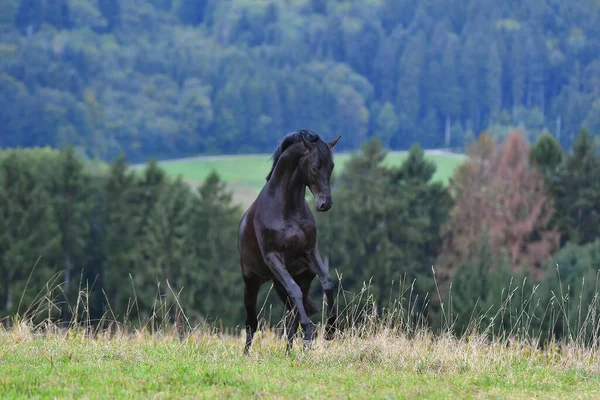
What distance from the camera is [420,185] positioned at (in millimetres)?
75375

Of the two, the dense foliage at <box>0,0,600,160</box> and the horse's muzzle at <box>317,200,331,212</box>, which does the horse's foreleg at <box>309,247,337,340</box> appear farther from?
the dense foliage at <box>0,0,600,160</box>

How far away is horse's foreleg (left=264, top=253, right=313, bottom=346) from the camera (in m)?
9.80

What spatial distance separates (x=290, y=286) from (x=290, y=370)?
1313 millimetres

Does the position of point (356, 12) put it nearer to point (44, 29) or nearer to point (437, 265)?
point (44, 29)

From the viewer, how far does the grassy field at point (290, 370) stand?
7746mm

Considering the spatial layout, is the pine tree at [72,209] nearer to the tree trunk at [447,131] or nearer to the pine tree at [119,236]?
the pine tree at [119,236]

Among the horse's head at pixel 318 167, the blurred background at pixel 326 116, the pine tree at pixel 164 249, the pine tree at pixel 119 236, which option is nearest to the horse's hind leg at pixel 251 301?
the horse's head at pixel 318 167

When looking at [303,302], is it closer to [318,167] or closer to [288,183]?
[288,183]

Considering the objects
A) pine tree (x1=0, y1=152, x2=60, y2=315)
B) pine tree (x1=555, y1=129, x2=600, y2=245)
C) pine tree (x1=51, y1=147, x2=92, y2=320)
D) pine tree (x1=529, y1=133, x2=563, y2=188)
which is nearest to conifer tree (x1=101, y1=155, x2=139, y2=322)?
pine tree (x1=51, y1=147, x2=92, y2=320)

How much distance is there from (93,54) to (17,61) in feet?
52.2

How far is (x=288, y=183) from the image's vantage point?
1043 centimetres

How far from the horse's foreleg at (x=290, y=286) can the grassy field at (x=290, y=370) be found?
0.80ft

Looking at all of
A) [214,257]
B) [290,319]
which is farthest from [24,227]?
[290,319]

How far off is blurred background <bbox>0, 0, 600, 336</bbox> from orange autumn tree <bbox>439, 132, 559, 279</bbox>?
171 millimetres
